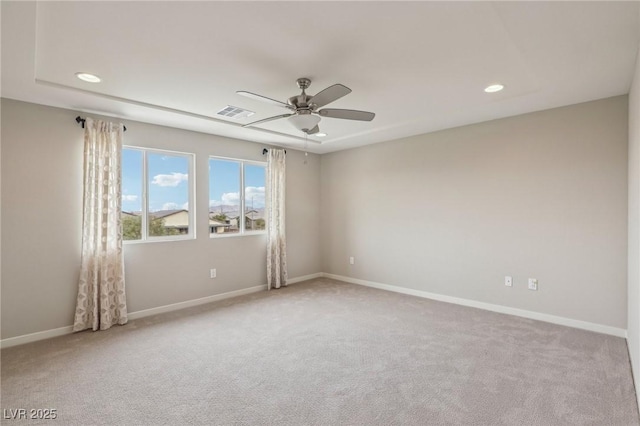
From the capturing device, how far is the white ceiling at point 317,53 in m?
1.90

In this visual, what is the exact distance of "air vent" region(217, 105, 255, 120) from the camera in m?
3.64

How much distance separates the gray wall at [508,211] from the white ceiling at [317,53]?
0.50m

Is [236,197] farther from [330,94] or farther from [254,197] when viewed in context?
[330,94]

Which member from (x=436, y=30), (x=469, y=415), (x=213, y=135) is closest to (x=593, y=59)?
(x=436, y=30)

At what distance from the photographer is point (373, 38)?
2.19 m

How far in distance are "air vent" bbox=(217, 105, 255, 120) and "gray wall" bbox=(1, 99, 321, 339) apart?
1.00m

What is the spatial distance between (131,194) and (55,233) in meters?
0.90

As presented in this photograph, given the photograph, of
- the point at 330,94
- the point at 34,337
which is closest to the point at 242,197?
the point at 34,337

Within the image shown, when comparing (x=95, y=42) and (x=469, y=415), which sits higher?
(x=95, y=42)

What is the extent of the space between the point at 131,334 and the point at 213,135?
9.38 ft

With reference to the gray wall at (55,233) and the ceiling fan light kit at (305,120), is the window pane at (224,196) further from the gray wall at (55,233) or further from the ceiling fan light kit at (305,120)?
the ceiling fan light kit at (305,120)

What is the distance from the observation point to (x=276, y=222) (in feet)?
18.1

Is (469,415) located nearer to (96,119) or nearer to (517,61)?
(517,61)

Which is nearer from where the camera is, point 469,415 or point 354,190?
point 469,415
